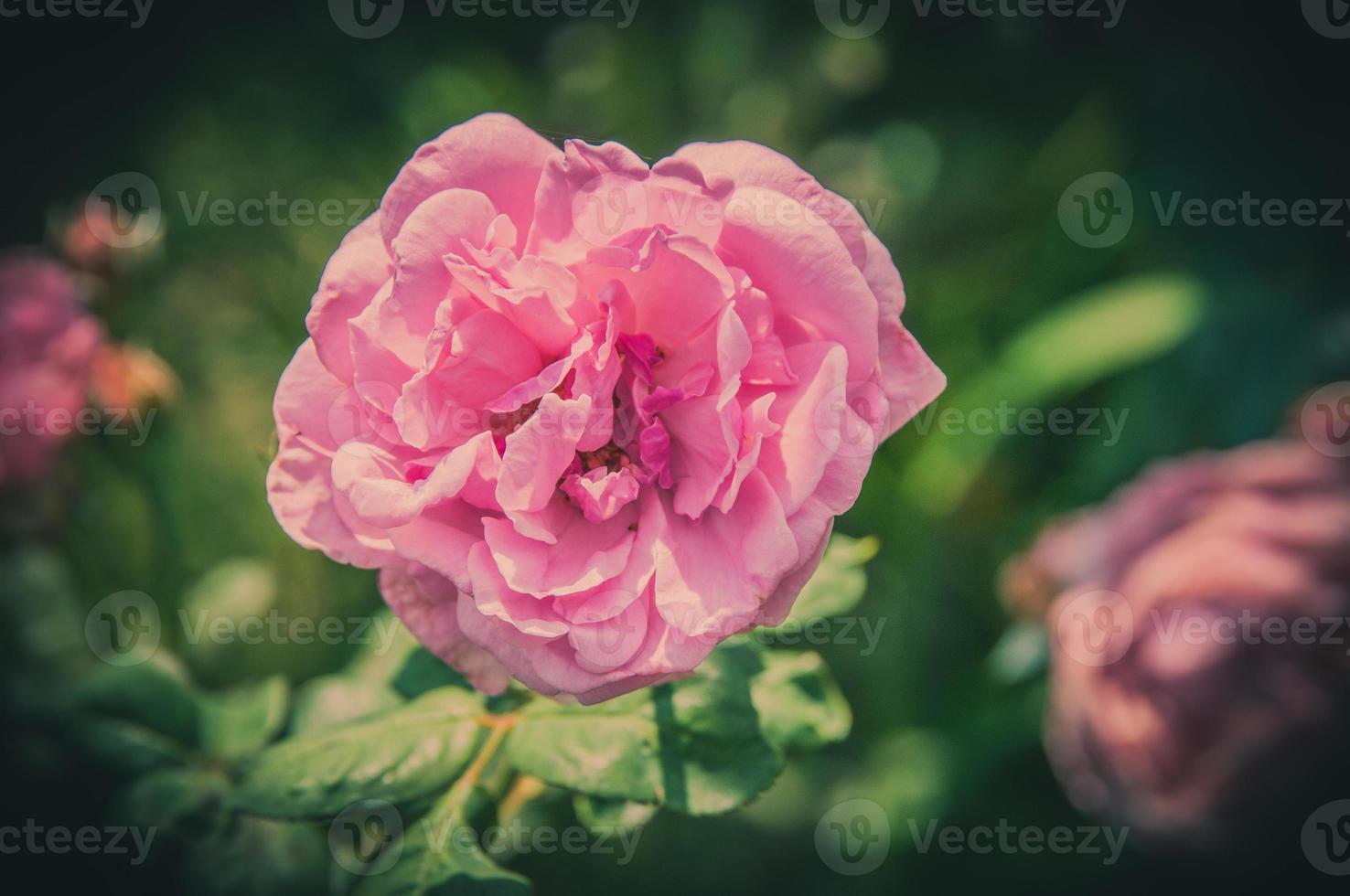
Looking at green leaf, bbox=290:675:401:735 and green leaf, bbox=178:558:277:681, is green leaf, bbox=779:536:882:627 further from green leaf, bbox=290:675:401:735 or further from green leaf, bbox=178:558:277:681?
green leaf, bbox=178:558:277:681

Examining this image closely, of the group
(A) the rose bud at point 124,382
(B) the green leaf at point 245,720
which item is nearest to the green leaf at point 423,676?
(B) the green leaf at point 245,720

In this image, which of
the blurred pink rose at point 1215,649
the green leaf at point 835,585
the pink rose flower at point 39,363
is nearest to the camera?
the green leaf at point 835,585

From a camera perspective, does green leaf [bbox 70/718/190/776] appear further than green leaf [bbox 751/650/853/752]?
Yes

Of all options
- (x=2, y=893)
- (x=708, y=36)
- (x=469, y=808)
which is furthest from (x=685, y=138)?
(x=2, y=893)

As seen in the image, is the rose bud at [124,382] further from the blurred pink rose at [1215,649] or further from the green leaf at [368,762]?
the blurred pink rose at [1215,649]

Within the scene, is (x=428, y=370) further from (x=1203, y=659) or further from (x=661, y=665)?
(x=1203, y=659)

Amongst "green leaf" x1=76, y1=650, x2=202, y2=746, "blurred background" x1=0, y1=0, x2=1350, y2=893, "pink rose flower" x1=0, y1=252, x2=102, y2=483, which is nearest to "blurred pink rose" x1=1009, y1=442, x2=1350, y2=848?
"blurred background" x1=0, y1=0, x2=1350, y2=893
